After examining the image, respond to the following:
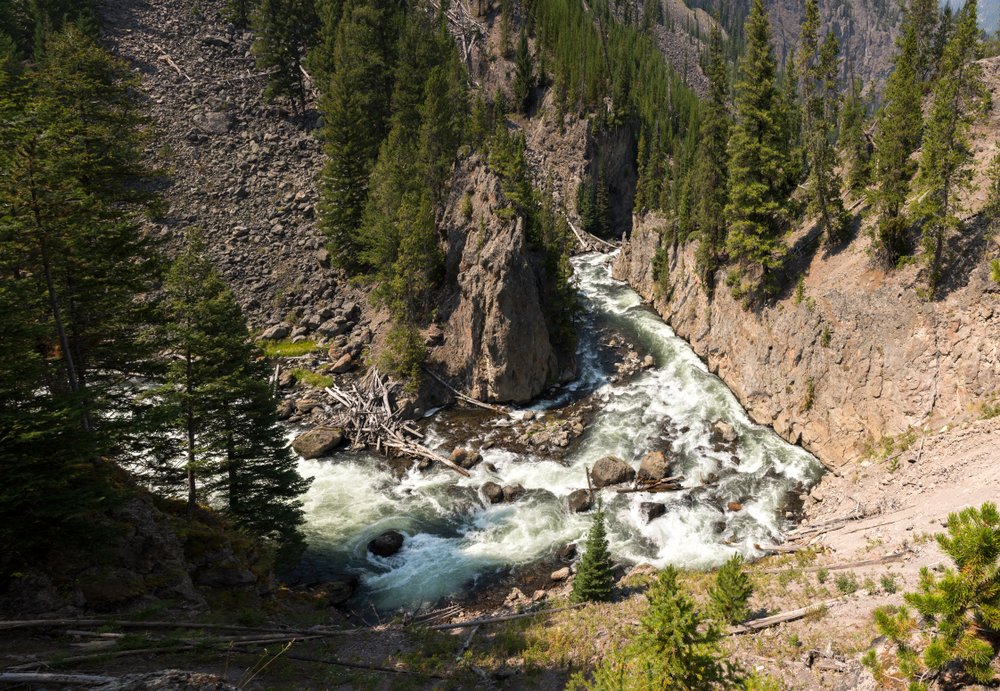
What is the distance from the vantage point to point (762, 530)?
22172 mm

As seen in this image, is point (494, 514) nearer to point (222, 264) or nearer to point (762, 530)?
point (762, 530)

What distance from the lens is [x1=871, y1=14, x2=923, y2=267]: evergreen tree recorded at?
2462 centimetres

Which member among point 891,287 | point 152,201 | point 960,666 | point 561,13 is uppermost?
point 561,13

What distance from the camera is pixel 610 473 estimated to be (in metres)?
26.5

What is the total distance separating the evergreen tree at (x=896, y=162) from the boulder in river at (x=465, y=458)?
2479 cm

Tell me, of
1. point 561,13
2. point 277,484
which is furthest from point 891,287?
point 561,13

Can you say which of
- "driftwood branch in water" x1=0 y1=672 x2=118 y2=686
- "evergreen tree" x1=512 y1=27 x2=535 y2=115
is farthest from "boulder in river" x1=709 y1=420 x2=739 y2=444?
"evergreen tree" x1=512 y1=27 x2=535 y2=115

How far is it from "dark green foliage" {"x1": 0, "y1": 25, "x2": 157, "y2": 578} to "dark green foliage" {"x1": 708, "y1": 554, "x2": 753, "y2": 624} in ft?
48.6

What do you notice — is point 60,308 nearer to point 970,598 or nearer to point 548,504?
point 548,504

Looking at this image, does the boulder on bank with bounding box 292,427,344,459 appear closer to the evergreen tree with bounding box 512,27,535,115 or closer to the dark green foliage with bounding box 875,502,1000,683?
the dark green foliage with bounding box 875,502,1000,683

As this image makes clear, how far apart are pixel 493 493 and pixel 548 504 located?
Answer: 3004 mm

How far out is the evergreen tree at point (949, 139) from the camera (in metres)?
21.6

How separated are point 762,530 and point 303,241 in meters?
43.1

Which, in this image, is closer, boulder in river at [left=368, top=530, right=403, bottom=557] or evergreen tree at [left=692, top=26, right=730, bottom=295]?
boulder in river at [left=368, top=530, right=403, bottom=557]
